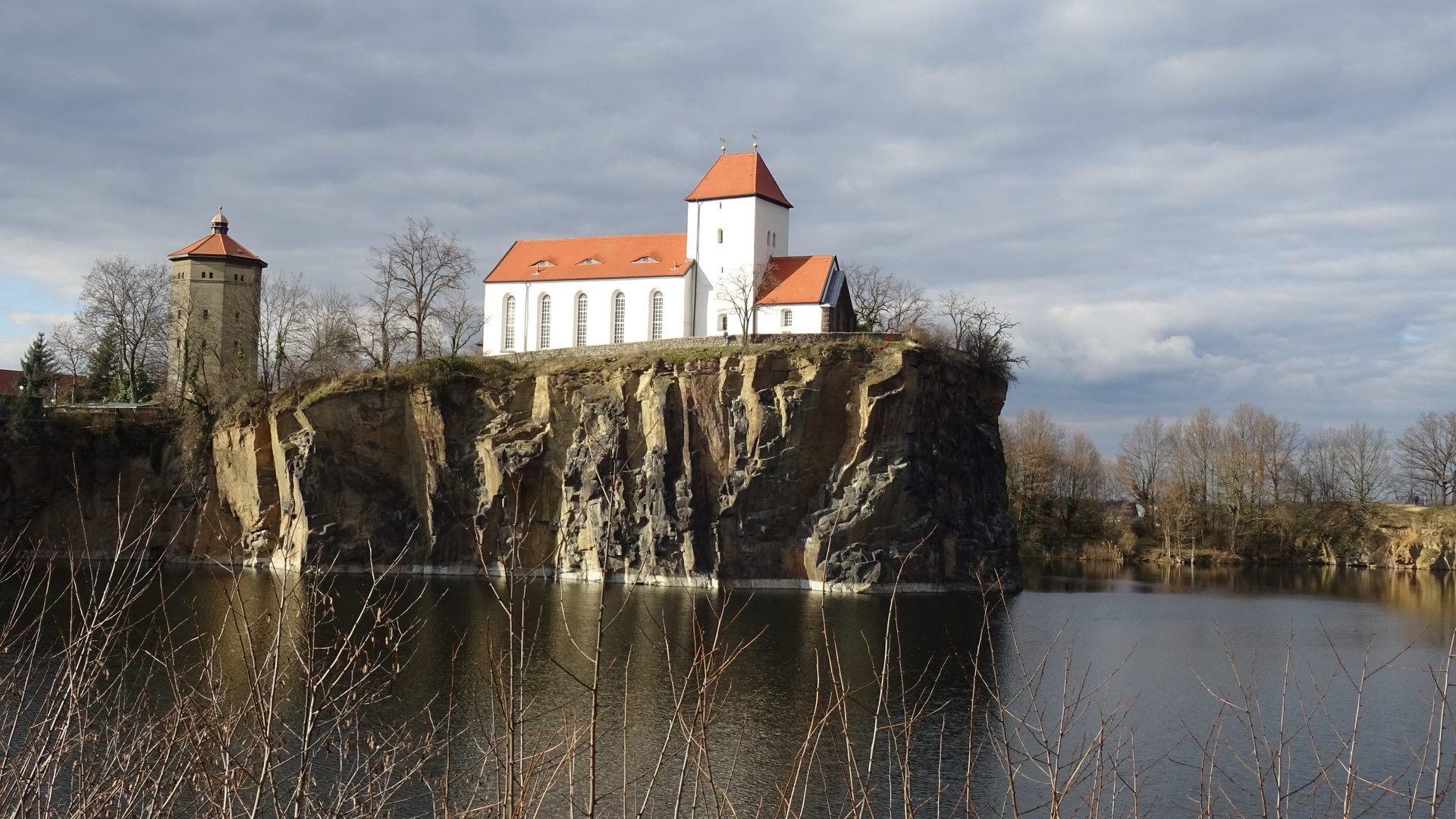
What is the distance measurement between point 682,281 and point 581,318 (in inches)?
235

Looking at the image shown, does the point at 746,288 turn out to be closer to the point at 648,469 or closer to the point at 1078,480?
the point at 648,469

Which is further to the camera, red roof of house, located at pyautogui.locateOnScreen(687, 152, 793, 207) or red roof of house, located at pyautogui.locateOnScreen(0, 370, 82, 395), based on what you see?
red roof of house, located at pyautogui.locateOnScreen(0, 370, 82, 395)

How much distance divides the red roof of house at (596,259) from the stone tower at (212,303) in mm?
14299

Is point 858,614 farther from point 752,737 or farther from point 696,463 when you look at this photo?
point 752,737

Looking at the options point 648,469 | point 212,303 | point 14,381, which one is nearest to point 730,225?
point 648,469

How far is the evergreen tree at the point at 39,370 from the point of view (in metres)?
59.4

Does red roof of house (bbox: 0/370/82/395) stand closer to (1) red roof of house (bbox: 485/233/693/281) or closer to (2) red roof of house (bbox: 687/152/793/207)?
(1) red roof of house (bbox: 485/233/693/281)

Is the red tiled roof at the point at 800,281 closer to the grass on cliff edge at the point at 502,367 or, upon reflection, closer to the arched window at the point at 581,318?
the grass on cliff edge at the point at 502,367

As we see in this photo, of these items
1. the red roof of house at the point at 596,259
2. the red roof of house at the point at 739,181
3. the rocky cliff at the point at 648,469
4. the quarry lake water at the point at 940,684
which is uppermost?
the red roof of house at the point at 739,181

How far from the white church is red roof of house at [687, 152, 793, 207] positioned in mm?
52

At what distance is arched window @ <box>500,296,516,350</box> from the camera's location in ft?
202

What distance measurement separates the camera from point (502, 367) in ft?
182

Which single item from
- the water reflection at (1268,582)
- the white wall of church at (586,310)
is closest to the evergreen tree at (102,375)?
the white wall of church at (586,310)

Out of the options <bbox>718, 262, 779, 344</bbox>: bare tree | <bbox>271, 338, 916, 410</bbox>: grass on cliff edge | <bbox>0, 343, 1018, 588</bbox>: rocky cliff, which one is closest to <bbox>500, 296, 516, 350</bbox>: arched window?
<bbox>271, 338, 916, 410</bbox>: grass on cliff edge
